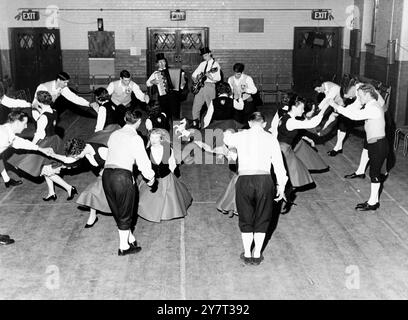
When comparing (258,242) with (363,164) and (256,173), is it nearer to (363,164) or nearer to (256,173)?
(256,173)

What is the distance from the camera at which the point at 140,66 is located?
55.1 ft

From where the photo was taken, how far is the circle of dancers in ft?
18.9

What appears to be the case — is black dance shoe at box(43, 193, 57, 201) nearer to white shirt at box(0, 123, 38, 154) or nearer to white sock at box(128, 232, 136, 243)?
white shirt at box(0, 123, 38, 154)

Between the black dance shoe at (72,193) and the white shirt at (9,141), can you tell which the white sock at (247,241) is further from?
the black dance shoe at (72,193)

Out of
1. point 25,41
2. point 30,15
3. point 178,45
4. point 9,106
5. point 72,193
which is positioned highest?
point 30,15

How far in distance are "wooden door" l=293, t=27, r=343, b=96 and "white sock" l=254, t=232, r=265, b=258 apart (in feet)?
37.5

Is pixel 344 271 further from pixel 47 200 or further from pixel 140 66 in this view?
pixel 140 66

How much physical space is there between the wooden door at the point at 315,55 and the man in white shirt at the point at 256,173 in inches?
448

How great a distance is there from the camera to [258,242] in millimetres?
5898

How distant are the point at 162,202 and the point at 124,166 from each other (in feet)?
4.78

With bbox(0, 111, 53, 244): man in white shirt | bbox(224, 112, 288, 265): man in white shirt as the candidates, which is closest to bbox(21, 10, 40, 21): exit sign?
bbox(0, 111, 53, 244): man in white shirt

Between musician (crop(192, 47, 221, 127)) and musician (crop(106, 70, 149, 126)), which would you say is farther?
musician (crop(192, 47, 221, 127))

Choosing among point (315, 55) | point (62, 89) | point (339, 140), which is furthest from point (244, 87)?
point (315, 55)

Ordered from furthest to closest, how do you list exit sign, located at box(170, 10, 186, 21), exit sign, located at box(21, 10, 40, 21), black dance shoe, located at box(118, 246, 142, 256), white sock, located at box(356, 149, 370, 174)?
exit sign, located at box(170, 10, 186, 21)
exit sign, located at box(21, 10, 40, 21)
white sock, located at box(356, 149, 370, 174)
black dance shoe, located at box(118, 246, 142, 256)
